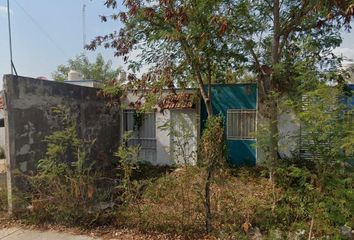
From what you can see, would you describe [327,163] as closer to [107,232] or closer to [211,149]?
[211,149]

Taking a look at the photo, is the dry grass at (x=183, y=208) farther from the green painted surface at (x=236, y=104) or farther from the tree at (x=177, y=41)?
the green painted surface at (x=236, y=104)

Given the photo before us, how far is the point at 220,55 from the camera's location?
9.01 metres

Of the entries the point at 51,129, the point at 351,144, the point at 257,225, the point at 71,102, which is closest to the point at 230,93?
the point at 71,102

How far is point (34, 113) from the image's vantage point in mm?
7293

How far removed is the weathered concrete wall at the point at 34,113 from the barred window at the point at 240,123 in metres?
4.74

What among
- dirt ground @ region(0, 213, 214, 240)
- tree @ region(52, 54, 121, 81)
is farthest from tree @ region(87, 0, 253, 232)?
tree @ region(52, 54, 121, 81)

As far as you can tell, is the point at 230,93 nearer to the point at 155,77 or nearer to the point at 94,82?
the point at 155,77

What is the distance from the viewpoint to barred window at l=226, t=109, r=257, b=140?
1192 cm

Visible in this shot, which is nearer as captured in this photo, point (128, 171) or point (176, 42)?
point (128, 171)

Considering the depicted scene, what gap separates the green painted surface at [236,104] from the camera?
39.2ft

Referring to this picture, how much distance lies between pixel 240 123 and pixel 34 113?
711 cm

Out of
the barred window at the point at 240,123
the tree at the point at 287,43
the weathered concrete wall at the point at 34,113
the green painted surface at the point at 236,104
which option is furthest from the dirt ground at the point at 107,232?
the barred window at the point at 240,123

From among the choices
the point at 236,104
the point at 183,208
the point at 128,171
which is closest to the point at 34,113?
the point at 128,171

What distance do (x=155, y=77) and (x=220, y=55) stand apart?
5.84ft
